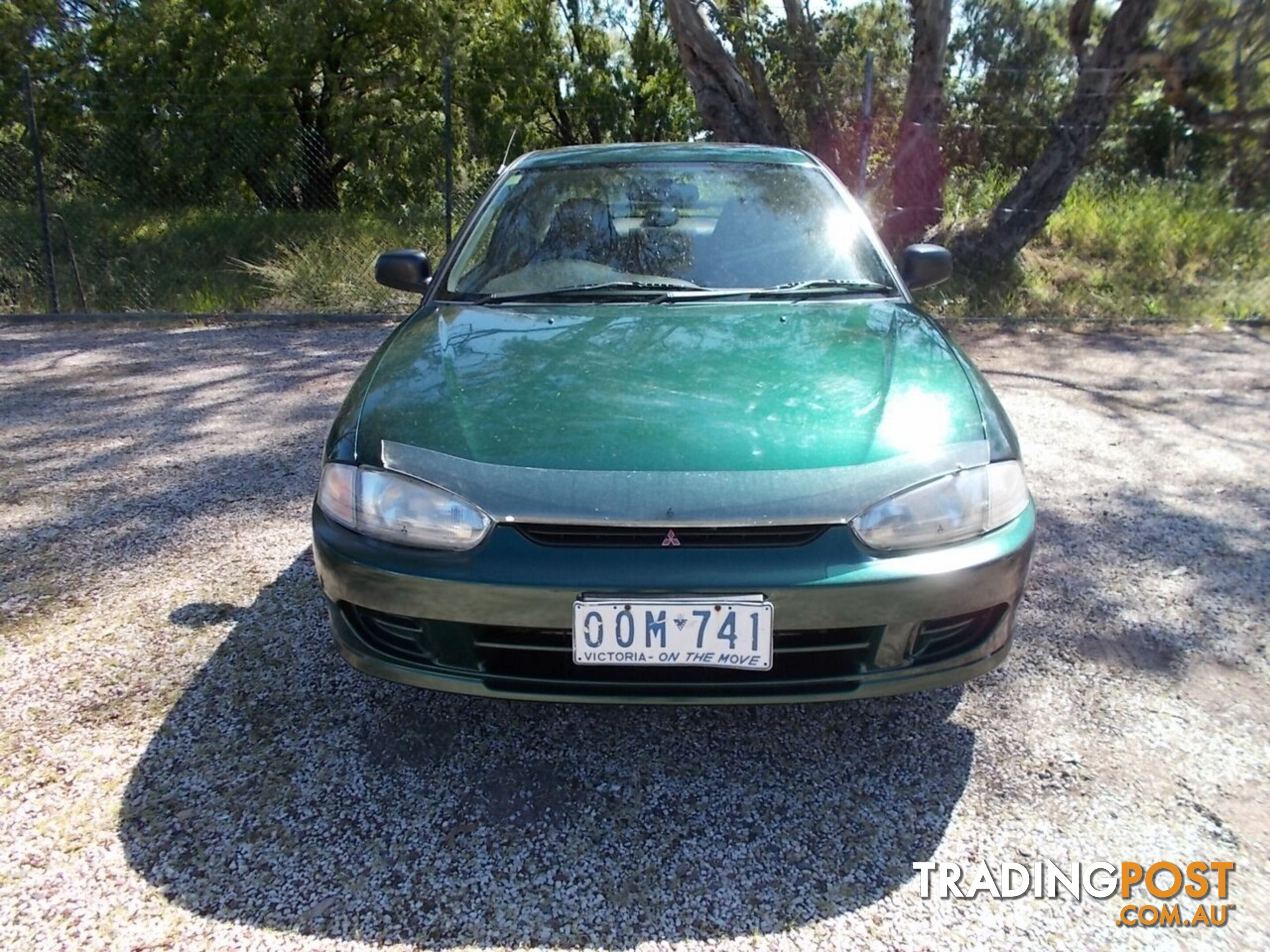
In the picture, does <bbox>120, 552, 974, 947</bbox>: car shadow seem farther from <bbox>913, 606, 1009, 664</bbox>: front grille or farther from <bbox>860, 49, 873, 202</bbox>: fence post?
<bbox>860, 49, 873, 202</bbox>: fence post

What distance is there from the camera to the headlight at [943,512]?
5.87 ft

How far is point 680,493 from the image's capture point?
5.80ft

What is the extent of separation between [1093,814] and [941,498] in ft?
2.50

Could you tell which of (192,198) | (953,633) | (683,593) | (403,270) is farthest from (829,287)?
(192,198)

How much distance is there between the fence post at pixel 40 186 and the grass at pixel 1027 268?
48 centimetres

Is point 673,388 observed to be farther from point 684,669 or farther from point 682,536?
point 684,669

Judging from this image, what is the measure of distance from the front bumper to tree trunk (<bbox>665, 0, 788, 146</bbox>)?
8.25 meters

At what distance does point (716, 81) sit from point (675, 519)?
863 centimetres

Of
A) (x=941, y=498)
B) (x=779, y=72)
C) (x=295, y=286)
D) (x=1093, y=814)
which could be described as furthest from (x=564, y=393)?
(x=779, y=72)

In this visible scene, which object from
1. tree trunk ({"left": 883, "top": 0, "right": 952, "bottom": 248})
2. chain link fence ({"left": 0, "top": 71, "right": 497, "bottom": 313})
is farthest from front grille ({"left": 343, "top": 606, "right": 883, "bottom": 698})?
chain link fence ({"left": 0, "top": 71, "right": 497, "bottom": 313})

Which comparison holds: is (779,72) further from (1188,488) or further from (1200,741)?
(1200,741)

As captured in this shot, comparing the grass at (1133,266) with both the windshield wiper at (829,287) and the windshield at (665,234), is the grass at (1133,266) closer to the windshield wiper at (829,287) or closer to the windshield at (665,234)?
the windshield at (665,234)

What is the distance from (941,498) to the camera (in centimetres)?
184

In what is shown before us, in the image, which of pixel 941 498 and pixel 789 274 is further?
pixel 789 274
